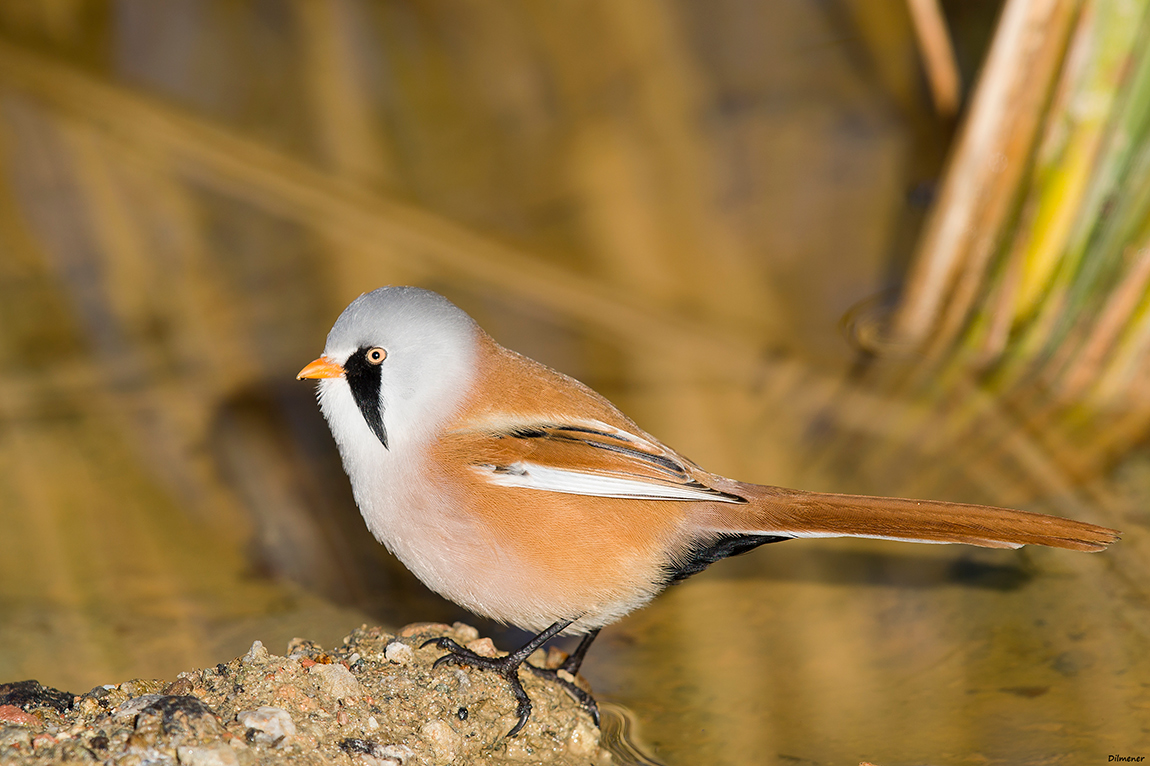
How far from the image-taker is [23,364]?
15.9 ft

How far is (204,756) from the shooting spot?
2209mm

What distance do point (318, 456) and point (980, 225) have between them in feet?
10.8

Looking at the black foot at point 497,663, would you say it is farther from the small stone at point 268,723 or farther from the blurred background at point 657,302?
the small stone at point 268,723

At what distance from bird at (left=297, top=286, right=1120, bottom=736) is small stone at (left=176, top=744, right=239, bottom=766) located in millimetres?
855

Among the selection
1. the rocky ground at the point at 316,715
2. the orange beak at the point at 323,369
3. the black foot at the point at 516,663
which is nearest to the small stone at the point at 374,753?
the rocky ground at the point at 316,715

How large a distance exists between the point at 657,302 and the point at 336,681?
3324 millimetres

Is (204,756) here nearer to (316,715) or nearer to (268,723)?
(268,723)

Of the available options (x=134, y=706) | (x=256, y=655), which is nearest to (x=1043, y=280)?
(x=256, y=655)

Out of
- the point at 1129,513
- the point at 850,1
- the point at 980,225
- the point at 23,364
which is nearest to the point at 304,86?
the point at 23,364

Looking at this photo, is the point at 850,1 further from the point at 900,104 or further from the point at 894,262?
the point at 894,262

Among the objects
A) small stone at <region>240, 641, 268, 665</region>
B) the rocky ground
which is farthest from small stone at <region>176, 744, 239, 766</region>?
small stone at <region>240, 641, 268, 665</region>

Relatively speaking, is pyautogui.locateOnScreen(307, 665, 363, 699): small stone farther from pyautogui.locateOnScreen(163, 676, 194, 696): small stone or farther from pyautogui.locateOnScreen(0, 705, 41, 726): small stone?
pyautogui.locateOnScreen(0, 705, 41, 726): small stone

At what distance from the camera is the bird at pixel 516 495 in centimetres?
295

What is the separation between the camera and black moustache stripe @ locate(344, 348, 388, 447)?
3.07 m
